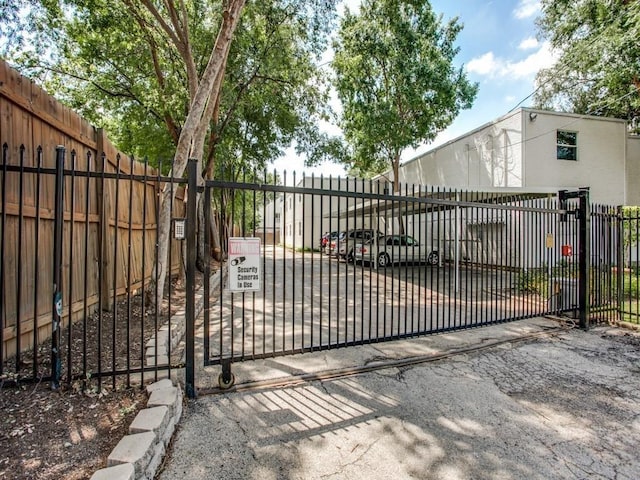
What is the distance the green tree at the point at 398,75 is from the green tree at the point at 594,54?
139 inches

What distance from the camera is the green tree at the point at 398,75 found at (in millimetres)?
13719

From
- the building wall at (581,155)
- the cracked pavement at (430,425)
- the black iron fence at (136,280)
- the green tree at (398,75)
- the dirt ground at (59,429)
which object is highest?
the green tree at (398,75)

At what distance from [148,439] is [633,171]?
18475 mm

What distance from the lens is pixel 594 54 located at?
11.8m

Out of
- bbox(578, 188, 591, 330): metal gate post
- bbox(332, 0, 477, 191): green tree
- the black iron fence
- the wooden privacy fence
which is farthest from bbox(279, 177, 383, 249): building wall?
bbox(578, 188, 591, 330): metal gate post

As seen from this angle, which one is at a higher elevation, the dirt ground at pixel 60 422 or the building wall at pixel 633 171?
the building wall at pixel 633 171

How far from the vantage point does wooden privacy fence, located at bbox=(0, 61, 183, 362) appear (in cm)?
267

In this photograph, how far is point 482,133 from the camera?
13688mm

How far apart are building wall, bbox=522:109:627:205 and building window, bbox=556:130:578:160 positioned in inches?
5.0

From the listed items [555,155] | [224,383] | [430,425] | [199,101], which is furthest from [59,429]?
[555,155]

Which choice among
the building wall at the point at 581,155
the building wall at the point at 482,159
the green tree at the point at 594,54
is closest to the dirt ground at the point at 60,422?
the building wall at the point at 482,159

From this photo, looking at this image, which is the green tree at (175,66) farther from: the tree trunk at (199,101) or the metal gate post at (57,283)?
the metal gate post at (57,283)

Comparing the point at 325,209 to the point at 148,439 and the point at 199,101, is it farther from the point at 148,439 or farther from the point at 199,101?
the point at 148,439

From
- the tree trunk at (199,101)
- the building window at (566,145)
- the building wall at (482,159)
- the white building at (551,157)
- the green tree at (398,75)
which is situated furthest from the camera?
the green tree at (398,75)
